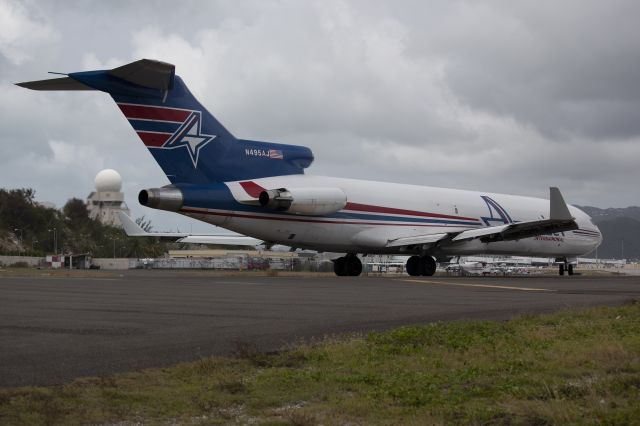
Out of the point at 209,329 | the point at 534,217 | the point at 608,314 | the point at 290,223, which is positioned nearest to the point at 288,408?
the point at 209,329

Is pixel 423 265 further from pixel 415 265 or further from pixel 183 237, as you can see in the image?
pixel 183 237

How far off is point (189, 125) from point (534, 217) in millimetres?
21528

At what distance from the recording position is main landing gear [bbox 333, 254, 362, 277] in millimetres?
38688

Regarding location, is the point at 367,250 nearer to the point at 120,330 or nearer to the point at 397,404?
the point at 120,330

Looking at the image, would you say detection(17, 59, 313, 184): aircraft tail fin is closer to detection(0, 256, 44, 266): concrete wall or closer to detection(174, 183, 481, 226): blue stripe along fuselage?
detection(174, 183, 481, 226): blue stripe along fuselage

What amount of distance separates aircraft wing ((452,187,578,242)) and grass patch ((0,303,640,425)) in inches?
918

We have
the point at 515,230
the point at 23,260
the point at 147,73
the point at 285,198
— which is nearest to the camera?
the point at 147,73

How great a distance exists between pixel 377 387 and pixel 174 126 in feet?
73.1

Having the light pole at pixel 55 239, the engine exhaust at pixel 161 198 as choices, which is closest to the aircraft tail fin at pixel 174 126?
the engine exhaust at pixel 161 198

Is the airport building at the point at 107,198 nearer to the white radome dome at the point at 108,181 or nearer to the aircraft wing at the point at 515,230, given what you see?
the white radome dome at the point at 108,181

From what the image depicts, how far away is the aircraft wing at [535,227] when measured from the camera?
110 feet

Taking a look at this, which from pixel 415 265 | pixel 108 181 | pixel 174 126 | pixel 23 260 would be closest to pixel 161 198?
pixel 174 126

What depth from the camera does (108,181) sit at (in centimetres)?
11675

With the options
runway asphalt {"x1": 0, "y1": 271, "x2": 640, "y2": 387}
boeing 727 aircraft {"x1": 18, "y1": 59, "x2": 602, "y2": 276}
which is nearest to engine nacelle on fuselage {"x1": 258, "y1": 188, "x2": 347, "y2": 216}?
boeing 727 aircraft {"x1": 18, "y1": 59, "x2": 602, "y2": 276}
